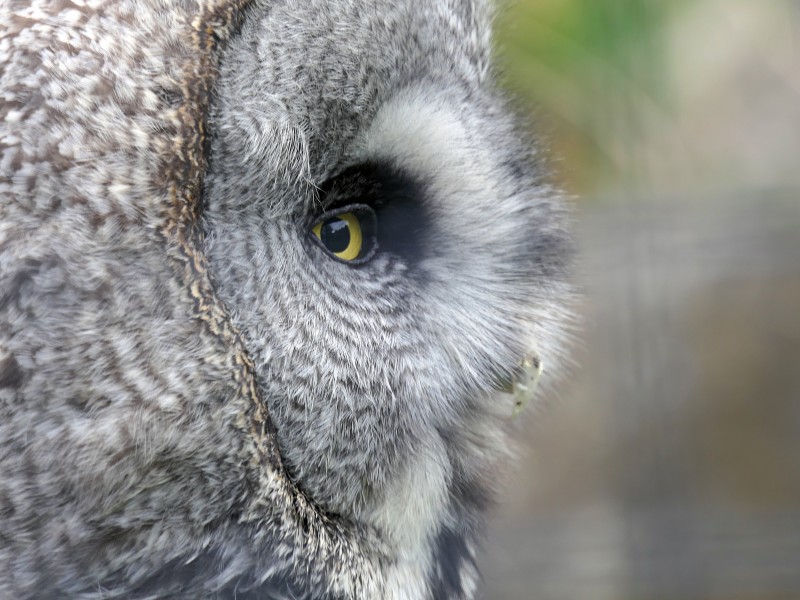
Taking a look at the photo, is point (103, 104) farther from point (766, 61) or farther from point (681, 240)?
point (766, 61)

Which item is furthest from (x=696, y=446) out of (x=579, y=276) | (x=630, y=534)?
(x=579, y=276)

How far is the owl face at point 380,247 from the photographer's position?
818 millimetres

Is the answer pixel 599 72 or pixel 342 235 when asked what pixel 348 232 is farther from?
pixel 599 72

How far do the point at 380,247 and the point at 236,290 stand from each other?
0.68ft

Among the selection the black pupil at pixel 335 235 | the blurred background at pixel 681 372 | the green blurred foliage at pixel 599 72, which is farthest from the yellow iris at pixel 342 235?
the blurred background at pixel 681 372

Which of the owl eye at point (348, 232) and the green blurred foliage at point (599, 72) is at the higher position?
the green blurred foliage at point (599, 72)

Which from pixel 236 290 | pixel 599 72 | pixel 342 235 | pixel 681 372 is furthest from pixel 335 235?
pixel 681 372

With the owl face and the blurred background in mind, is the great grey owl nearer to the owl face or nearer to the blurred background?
the owl face

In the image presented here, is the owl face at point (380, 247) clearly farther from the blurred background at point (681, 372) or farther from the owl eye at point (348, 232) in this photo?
the blurred background at point (681, 372)

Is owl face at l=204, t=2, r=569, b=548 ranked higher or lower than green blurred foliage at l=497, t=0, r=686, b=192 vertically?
lower

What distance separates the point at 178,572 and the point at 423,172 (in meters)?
Answer: 0.46

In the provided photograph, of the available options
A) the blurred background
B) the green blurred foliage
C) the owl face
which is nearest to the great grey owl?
the owl face

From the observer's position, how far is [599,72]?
2.52 metres

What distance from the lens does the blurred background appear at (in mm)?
2943
